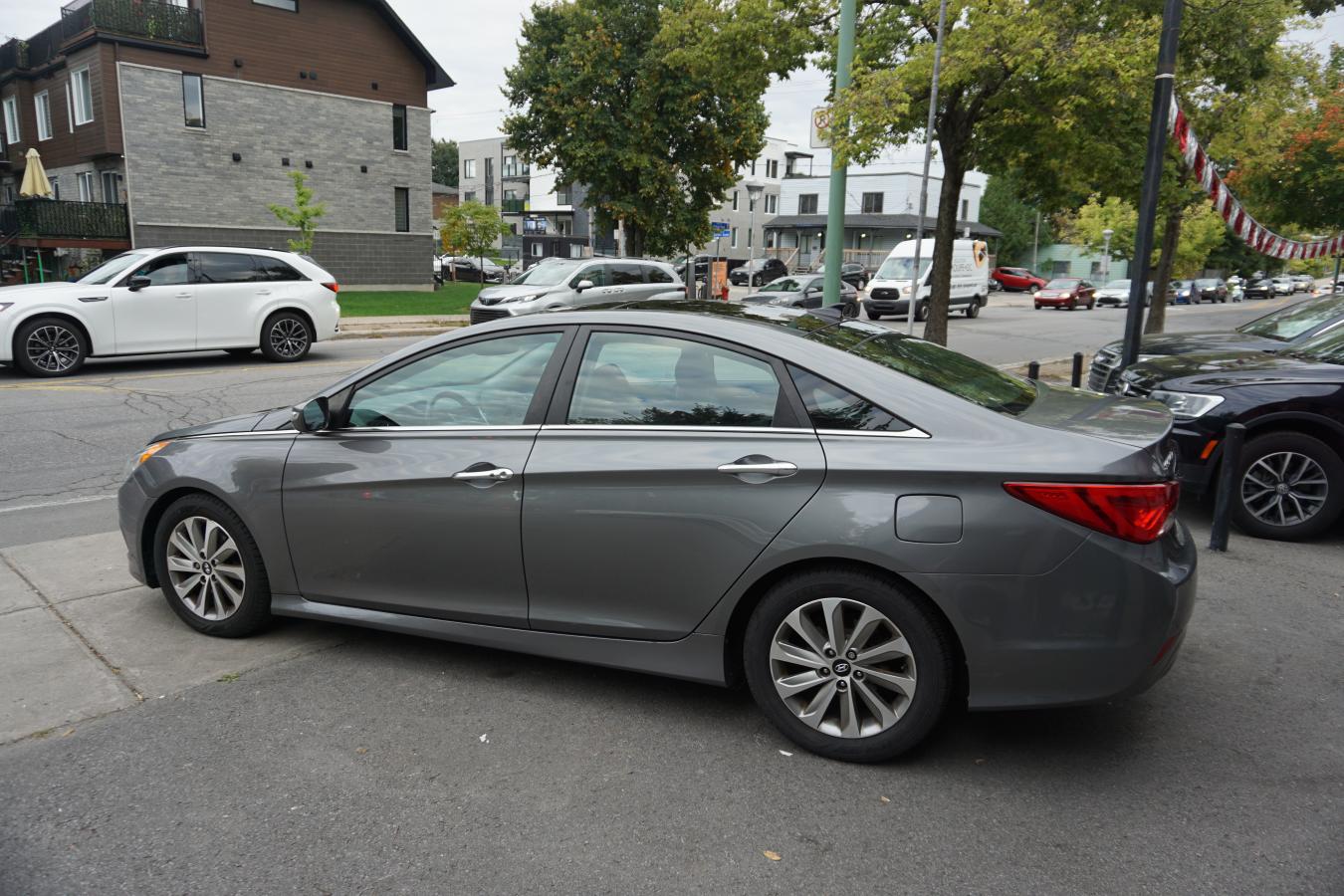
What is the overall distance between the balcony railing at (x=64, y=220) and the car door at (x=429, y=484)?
1144 inches

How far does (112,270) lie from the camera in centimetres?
1307

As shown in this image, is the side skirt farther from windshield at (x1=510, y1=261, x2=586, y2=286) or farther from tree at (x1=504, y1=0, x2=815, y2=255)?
tree at (x1=504, y1=0, x2=815, y2=255)

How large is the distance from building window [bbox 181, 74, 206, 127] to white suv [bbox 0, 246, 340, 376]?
18.7 metres

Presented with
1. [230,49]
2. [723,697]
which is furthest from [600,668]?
[230,49]

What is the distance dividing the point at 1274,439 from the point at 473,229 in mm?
52981

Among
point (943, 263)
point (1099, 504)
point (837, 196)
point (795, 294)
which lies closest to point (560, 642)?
point (1099, 504)

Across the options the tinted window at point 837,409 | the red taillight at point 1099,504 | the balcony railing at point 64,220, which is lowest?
the red taillight at point 1099,504

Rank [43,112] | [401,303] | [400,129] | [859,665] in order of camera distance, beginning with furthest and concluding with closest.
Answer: [400,129] < [43,112] < [401,303] < [859,665]

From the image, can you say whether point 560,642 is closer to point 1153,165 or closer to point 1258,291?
point 1153,165

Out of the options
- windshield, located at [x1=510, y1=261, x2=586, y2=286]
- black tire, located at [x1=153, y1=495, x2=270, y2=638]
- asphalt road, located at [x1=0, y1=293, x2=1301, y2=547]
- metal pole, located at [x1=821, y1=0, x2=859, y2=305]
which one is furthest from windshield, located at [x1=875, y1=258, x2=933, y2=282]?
black tire, located at [x1=153, y1=495, x2=270, y2=638]

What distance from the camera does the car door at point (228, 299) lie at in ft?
44.5

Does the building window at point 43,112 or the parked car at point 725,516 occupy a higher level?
the building window at point 43,112

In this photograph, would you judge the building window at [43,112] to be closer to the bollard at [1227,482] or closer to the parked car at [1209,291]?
the bollard at [1227,482]

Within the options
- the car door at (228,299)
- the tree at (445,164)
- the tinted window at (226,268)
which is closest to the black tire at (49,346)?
the car door at (228,299)
